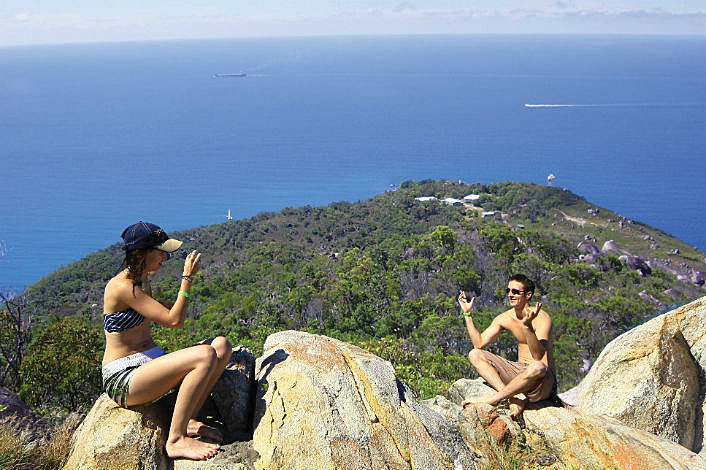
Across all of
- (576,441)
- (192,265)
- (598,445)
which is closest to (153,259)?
(192,265)

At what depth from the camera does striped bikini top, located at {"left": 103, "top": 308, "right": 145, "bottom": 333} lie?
Answer: 433cm

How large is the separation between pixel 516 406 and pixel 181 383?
3.20 meters

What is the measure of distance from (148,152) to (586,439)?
105 m

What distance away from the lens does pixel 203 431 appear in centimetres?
450

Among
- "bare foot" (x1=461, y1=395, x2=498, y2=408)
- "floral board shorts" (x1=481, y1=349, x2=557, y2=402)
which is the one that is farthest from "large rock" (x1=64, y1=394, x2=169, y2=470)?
"floral board shorts" (x1=481, y1=349, x2=557, y2=402)

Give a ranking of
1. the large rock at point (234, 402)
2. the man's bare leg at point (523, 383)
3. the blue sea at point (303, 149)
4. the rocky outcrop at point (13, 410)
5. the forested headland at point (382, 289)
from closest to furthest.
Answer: the large rock at point (234, 402)
the man's bare leg at point (523, 383)
the rocky outcrop at point (13, 410)
the forested headland at point (382, 289)
the blue sea at point (303, 149)

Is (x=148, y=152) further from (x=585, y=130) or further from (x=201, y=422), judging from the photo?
(x=201, y=422)

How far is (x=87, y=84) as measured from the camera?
185 meters

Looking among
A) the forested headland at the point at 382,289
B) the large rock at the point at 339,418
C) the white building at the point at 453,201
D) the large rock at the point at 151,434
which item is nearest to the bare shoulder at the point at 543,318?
the large rock at the point at 339,418

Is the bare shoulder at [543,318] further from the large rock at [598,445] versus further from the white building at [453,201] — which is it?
the white building at [453,201]

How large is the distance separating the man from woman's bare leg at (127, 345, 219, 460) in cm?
261

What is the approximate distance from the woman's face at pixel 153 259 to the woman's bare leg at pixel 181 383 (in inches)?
27.9

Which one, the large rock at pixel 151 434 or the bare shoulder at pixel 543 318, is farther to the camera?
the bare shoulder at pixel 543 318

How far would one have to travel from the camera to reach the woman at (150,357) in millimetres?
4234
